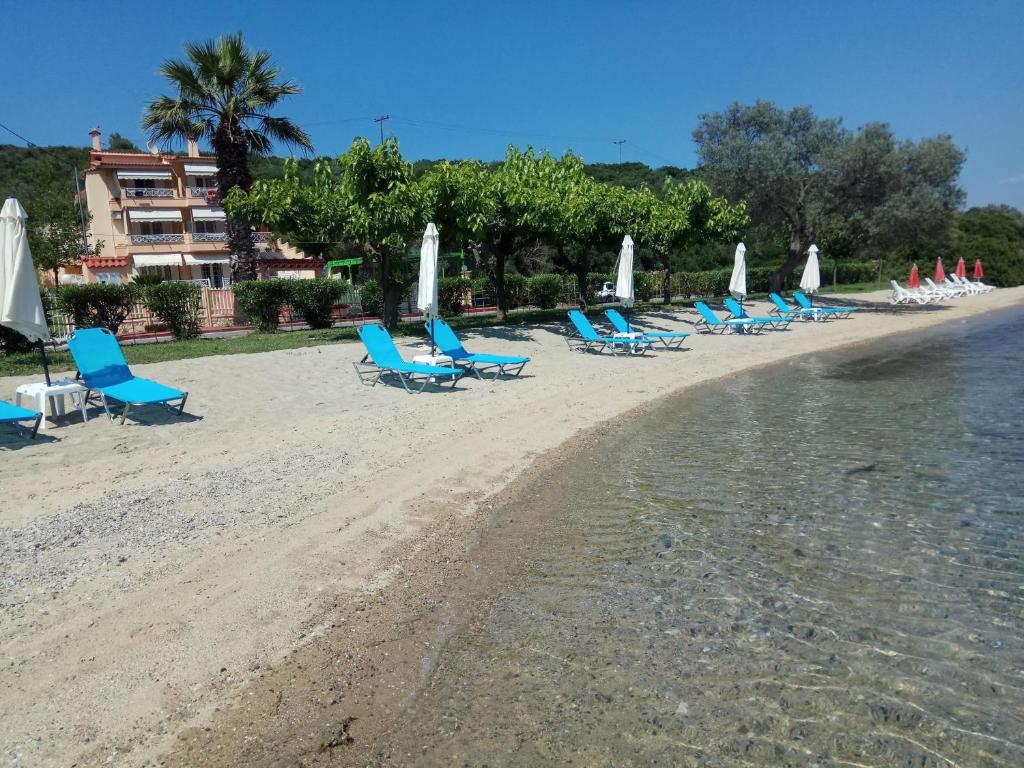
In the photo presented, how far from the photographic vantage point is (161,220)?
1832 inches

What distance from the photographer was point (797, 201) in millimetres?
29641

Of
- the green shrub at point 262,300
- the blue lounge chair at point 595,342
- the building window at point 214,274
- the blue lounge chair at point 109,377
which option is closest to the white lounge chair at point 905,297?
the blue lounge chair at point 595,342

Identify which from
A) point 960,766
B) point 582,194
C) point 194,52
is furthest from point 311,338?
point 960,766

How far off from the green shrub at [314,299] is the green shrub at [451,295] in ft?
13.6

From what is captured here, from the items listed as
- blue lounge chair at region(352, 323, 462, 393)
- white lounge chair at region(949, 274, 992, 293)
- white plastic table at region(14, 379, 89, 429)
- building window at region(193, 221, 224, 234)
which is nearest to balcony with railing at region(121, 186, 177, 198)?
building window at region(193, 221, 224, 234)

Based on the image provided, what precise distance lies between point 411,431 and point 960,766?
6.29 meters

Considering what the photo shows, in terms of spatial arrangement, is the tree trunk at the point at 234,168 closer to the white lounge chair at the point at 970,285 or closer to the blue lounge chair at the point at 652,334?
the blue lounge chair at the point at 652,334

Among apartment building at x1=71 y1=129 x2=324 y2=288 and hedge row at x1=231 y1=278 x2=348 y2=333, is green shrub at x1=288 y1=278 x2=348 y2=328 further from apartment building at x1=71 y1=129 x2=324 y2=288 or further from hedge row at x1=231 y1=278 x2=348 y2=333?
apartment building at x1=71 y1=129 x2=324 y2=288

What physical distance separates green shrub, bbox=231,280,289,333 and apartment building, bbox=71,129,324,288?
24.3 metres

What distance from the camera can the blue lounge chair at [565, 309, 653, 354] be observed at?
50.6ft

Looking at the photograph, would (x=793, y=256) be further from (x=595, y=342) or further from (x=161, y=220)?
(x=161, y=220)

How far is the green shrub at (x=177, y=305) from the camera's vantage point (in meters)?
18.1

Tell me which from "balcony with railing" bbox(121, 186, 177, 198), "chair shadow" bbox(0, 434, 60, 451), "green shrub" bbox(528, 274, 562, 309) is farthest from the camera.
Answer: "balcony with railing" bbox(121, 186, 177, 198)

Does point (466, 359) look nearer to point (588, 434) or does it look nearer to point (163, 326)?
point (588, 434)
